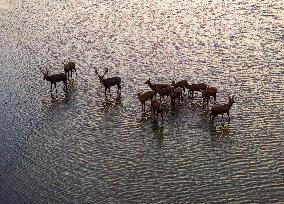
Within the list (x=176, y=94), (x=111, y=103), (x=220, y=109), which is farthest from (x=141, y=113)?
(x=220, y=109)

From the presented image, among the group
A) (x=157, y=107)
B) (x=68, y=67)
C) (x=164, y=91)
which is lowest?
(x=157, y=107)

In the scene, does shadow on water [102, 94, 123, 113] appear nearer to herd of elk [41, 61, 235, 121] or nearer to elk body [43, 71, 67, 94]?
Result: herd of elk [41, 61, 235, 121]

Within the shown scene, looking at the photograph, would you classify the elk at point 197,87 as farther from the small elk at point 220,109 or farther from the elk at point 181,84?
the small elk at point 220,109

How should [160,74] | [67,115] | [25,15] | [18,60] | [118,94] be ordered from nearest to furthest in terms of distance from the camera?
1. [67,115]
2. [118,94]
3. [160,74]
4. [18,60]
5. [25,15]

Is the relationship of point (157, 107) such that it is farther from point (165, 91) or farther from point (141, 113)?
point (165, 91)

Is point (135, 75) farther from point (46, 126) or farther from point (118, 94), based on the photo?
point (46, 126)

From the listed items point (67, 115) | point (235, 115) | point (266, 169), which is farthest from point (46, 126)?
point (266, 169)

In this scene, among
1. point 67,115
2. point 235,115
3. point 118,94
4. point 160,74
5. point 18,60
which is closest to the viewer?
point 235,115

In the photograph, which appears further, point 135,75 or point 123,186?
point 135,75
